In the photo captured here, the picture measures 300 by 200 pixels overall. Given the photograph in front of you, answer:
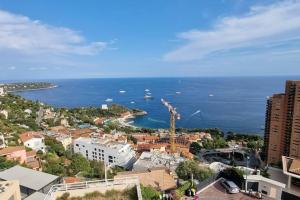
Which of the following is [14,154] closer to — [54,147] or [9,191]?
[54,147]

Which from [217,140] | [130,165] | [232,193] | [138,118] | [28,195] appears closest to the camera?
[232,193]

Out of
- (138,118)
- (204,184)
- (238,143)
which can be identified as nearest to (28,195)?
(204,184)

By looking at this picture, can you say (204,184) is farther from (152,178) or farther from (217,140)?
(217,140)

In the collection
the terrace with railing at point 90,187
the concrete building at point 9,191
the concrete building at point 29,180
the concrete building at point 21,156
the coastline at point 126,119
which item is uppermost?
the terrace with railing at point 90,187

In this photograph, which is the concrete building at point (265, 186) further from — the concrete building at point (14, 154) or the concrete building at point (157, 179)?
the concrete building at point (14, 154)

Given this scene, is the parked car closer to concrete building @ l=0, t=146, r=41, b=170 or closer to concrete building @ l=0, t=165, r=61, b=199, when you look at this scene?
concrete building @ l=0, t=165, r=61, b=199

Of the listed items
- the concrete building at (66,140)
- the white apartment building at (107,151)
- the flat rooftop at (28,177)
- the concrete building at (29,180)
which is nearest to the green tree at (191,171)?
the concrete building at (29,180)
